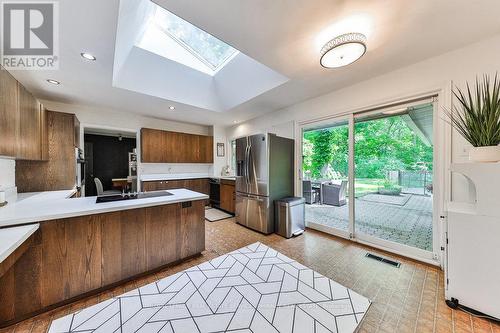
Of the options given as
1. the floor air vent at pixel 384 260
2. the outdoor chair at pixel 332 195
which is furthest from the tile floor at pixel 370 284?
the outdoor chair at pixel 332 195

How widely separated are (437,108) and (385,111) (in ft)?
1.81

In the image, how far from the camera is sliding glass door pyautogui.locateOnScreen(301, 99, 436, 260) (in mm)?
2457

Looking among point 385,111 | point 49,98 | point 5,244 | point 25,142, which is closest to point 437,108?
point 385,111

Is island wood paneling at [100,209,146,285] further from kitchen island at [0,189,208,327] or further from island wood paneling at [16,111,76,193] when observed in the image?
island wood paneling at [16,111,76,193]

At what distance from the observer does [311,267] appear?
7.31ft

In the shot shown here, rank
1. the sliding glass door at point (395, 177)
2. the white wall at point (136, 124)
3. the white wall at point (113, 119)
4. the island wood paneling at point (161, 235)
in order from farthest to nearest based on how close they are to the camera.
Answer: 1. the white wall at point (136, 124)
2. the white wall at point (113, 119)
3. the sliding glass door at point (395, 177)
4. the island wood paneling at point (161, 235)

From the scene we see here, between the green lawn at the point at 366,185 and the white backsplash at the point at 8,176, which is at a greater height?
Result: the white backsplash at the point at 8,176

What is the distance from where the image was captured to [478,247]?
1495 mm

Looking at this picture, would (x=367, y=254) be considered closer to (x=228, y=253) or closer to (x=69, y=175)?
(x=228, y=253)

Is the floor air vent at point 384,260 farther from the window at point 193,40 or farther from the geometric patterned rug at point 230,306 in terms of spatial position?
the window at point 193,40

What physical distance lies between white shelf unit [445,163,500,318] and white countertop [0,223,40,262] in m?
3.26

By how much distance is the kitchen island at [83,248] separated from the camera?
1.47 meters

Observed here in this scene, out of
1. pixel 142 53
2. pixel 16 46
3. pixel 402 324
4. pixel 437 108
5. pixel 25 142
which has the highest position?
pixel 142 53

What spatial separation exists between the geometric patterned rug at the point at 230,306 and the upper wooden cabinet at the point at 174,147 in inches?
140
